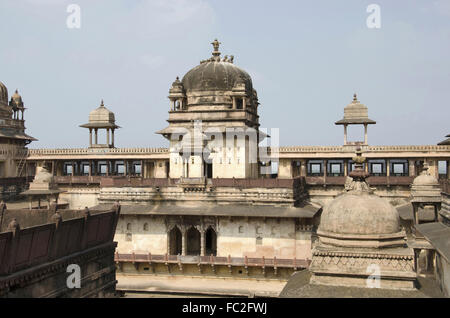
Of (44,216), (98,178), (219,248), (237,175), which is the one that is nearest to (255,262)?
(219,248)

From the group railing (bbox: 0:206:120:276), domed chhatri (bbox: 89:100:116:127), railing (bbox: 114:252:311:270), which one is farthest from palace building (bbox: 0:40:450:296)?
railing (bbox: 0:206:120:276)

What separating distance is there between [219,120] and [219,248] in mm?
11316

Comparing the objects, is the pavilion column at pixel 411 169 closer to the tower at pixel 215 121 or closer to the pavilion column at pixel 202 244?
the tower at pixel 215 121

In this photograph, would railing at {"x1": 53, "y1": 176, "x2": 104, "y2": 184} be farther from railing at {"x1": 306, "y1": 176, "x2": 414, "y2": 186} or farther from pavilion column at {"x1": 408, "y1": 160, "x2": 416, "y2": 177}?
pavilion column at {"x1": 408, "y1": 160, "x2": 416, "y2": 177}

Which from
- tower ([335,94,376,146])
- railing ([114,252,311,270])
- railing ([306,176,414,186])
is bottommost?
railing ([114,252,311,270])

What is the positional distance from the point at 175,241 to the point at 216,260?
528 cm

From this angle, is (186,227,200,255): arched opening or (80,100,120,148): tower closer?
(186,227,200,255): arched opening

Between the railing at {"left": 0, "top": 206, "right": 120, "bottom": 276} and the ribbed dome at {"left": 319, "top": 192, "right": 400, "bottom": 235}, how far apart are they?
26.3ft

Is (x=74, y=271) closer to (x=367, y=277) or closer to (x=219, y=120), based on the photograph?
(x=367, y=277)

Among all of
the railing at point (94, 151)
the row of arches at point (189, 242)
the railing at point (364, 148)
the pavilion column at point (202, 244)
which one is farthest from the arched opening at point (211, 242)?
the railing at point (94, 151)

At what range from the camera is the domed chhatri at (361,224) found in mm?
17609

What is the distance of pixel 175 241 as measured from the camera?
39.1 meters

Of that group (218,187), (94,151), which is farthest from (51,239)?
(94,151)

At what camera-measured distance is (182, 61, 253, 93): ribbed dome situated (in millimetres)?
44438
